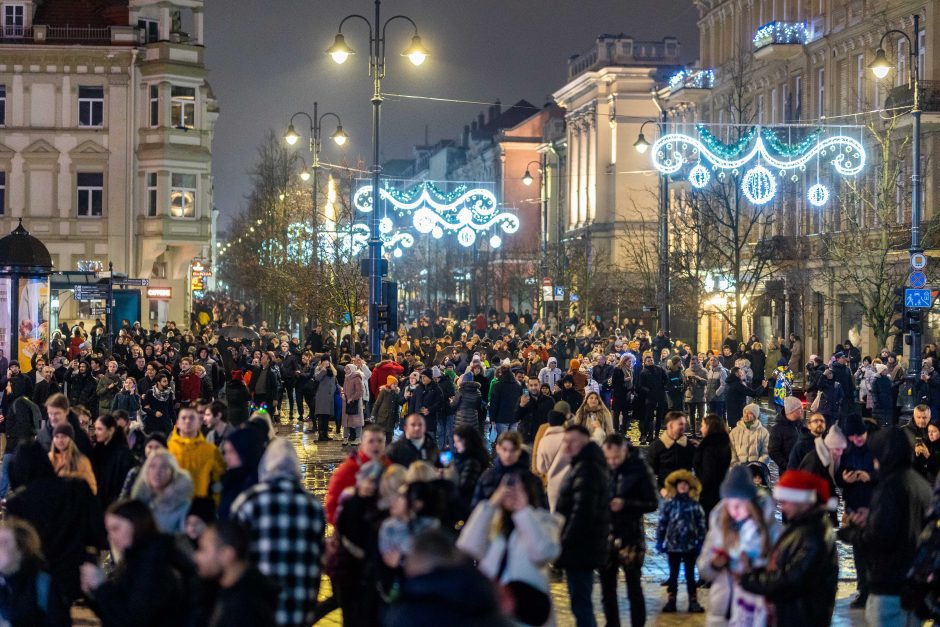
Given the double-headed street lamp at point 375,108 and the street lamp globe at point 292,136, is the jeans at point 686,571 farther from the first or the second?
the street lamp globe at point 292,136

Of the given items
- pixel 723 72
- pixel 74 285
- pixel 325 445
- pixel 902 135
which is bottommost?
pixel 325 445

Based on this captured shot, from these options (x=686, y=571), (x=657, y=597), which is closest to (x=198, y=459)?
(x=686, y=571)

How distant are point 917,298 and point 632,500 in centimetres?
1982

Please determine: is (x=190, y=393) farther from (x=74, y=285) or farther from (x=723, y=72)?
(x=723, y=72)

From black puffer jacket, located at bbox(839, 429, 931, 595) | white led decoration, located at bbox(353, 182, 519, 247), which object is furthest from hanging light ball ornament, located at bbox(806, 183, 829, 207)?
black puffer jacket, located at bbox(839, 429, 931, 595)

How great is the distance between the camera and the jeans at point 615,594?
10.5 metres

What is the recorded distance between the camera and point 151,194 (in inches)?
2317

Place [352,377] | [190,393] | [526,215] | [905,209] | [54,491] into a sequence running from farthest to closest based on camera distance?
[526,215], [905,209], [352,377], [190,393], [54,491]

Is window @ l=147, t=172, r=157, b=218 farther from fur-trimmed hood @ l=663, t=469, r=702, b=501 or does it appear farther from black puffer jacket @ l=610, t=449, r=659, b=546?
black puffer jacket @ l=610, t=449, r=659, b=546

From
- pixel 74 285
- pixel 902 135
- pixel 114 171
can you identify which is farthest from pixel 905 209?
pixel 114 171

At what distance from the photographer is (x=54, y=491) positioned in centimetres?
934

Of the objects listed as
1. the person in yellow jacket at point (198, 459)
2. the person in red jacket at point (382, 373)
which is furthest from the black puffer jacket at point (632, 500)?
the person in red jacket at point (382, 373)

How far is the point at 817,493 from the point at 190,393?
53.9 feet

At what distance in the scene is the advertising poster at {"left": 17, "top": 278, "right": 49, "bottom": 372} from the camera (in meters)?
29.6
